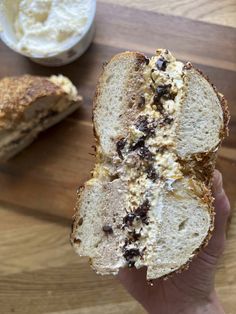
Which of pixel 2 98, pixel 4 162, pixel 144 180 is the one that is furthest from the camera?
pixel 4 162

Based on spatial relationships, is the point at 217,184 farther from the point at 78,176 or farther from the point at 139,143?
the point at 78,176

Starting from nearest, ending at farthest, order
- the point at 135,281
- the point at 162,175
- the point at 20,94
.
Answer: the point at 162,175 < the point at 135,281 < the point at 20,94

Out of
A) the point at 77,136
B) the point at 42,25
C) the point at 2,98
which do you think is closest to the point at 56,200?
the point at 77,136

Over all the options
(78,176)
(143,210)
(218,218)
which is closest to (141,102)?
(143,210)

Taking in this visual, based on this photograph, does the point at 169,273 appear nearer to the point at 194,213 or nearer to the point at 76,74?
the point at 194,213

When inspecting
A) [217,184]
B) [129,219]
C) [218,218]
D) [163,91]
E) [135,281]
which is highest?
[163,91]

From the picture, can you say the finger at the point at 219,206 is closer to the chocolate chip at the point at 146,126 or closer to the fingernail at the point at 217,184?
the fingernail at the point at 217,184

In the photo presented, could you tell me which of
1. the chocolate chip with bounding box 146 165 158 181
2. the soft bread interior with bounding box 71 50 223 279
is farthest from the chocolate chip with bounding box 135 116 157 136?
the chocolate chip with bounding box 146 165 158 181
